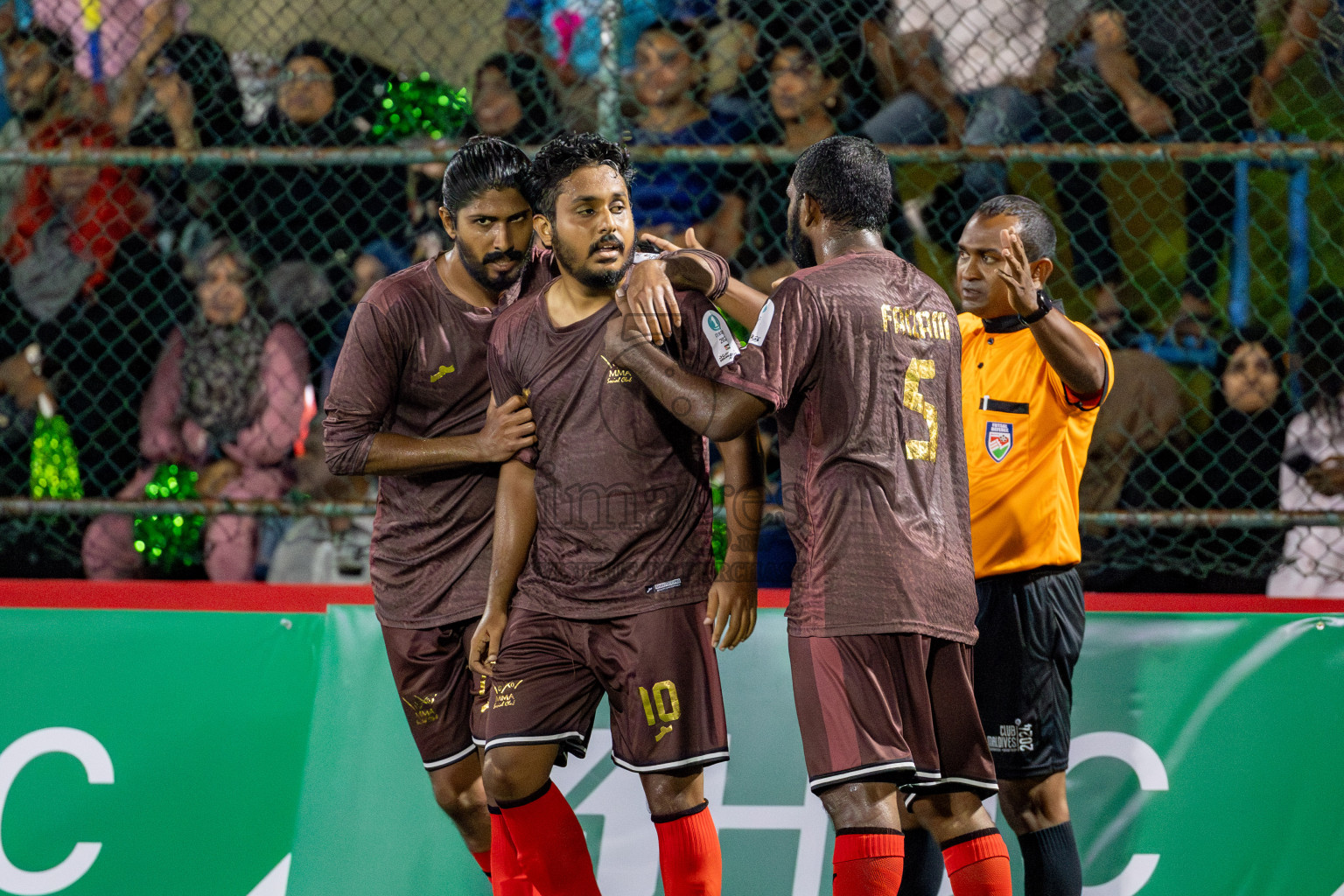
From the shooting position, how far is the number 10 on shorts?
265cm

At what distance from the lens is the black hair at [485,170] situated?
2918 mm

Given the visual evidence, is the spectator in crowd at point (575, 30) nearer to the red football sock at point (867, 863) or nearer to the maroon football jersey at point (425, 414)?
the maroon football jersey at point (425, 414)

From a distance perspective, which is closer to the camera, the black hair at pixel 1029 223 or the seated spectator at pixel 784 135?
the black hair at pixel 1029 223

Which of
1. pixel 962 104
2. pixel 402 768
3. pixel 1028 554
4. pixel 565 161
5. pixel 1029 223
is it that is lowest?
pixel 402 768

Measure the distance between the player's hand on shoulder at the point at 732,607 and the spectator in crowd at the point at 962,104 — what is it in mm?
1853

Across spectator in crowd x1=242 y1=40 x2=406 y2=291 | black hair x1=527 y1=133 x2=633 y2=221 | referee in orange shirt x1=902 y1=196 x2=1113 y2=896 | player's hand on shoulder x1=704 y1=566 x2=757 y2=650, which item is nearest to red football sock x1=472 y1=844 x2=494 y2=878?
player's hand on shoulder x1=704 y1=566 x2=757 y2=650

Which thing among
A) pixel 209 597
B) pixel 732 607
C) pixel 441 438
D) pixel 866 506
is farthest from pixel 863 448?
pixel 209 597

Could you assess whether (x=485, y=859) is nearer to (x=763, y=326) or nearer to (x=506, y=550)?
(x=506, y=550)

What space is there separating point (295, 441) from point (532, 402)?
5.76ft

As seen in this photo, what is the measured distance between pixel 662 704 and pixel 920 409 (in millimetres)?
807

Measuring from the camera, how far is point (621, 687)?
2693 mm

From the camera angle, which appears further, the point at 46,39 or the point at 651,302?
the point at 46,39

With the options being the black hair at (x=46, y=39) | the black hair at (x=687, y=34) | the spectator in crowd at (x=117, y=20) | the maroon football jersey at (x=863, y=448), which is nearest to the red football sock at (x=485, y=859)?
the maroon football jersey at (x=863, y=448)

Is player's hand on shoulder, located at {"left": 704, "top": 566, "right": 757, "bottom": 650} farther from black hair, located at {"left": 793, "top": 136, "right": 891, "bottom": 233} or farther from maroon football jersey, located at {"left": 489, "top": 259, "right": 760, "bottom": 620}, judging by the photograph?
black hair, located at {"left": 793, "top": 136, "right": 891, "bottom": 233}
